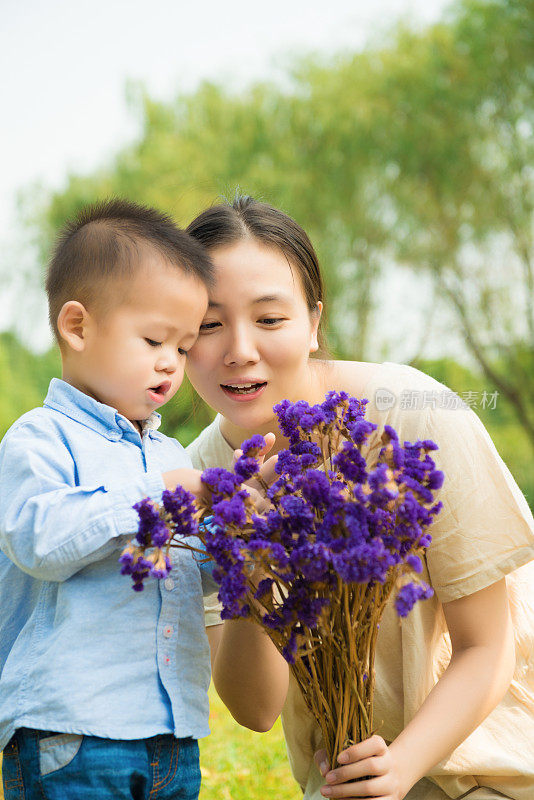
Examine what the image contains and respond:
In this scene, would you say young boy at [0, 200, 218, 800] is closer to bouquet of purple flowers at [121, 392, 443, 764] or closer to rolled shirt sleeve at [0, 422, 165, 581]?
rolled shirt sleeve at [0, 422, 165, 581]

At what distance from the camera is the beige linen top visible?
1820 millimetres

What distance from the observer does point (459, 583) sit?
1786 millimetres

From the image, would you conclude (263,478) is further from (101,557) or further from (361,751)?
(361,751)

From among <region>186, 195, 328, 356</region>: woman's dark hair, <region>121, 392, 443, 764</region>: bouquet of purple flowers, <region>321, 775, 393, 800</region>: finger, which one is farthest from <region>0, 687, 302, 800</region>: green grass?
<region>186, 195, 328, 356</region>: woman's dark hair

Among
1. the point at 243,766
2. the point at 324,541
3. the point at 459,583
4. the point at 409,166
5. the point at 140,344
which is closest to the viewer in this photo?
the point at 324,541

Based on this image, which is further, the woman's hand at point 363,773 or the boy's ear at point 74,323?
the boy's ear at point 74,323

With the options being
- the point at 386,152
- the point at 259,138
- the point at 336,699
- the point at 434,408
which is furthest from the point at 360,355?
the point at 336,699

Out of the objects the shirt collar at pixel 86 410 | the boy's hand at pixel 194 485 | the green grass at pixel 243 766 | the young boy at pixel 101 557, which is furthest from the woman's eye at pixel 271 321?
the green grass at pixel 243 766

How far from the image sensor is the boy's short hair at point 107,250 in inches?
63.4

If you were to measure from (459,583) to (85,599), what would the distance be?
837 mm

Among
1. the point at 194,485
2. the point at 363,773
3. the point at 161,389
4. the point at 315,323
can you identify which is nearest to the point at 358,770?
the point at 363,773

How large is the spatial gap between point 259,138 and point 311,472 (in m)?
10.3

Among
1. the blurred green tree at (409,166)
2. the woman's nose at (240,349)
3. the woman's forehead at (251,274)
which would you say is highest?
the blurred green tree at (409,166)

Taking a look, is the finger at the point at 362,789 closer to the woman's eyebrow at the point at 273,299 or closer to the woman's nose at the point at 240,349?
the woman's nose at the point at 240,349
